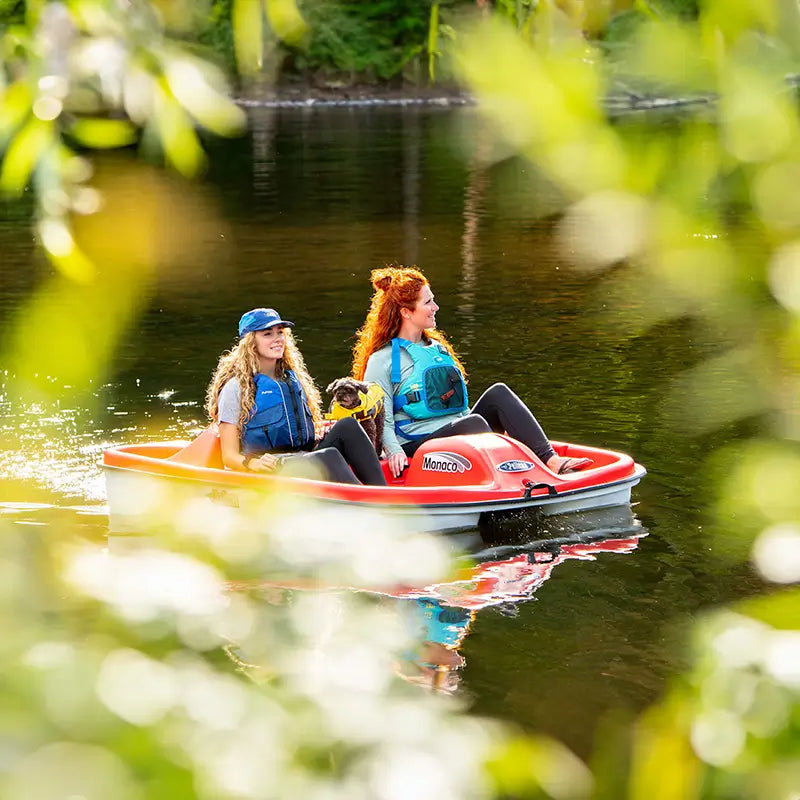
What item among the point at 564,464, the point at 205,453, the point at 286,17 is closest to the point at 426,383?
the point at 564,464

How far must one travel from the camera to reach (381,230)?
22.4 metres

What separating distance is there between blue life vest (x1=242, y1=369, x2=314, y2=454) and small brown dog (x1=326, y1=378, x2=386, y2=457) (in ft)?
0.55

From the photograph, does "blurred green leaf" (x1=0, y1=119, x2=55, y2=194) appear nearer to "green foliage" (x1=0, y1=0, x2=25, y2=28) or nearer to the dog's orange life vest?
"green foliage" (x1=0, y1=0, x2=25, y2=28)

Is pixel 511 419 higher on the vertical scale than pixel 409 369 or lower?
lower

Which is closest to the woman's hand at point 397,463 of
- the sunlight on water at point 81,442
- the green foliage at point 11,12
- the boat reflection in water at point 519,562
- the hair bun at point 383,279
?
the boat reflection in water at point 519,562

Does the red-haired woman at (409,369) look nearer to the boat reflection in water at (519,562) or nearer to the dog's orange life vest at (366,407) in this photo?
the dog's orange life vest at (366,407)

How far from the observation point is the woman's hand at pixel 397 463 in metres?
7.89

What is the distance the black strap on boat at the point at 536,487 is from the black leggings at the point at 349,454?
2.27 feet

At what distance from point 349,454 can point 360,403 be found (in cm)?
28

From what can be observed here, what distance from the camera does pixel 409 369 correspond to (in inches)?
307

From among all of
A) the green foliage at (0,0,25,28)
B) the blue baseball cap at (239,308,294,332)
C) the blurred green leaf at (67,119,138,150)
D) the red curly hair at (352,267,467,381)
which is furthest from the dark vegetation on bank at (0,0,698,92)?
the red curly hair at (352,267,467,381)

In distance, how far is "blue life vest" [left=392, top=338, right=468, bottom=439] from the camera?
7.80 meters

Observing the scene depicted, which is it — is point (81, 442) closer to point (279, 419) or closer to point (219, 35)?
point (279, 419)

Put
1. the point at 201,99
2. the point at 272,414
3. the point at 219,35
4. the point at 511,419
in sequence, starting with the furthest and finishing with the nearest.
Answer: the point at 511,419 < the point at 272,414 < the point at 219,35 < the point at 201,99
